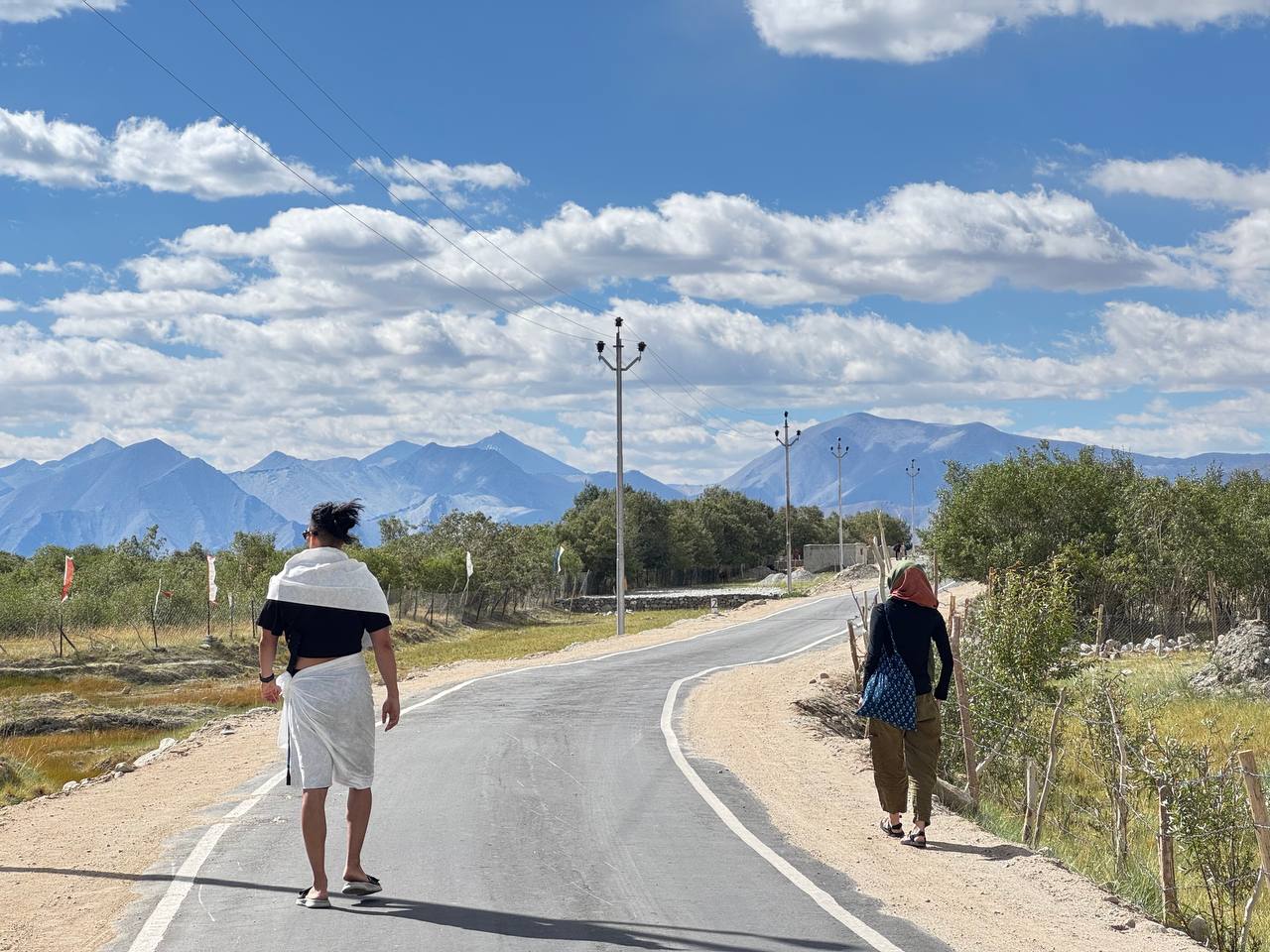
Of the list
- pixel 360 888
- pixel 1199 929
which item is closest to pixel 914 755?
pixel 1199 929

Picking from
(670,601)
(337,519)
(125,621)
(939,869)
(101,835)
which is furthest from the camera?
(670,601)

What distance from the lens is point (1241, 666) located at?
91.9 feet

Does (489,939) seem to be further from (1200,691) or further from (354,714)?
(1200,691)

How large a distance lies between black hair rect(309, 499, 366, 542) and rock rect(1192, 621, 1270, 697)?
80.3ft

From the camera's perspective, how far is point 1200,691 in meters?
27.5

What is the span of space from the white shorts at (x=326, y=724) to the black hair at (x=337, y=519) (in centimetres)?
70

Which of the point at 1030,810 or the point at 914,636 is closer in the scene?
the point at 914,636

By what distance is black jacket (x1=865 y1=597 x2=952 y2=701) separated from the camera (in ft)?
29.6

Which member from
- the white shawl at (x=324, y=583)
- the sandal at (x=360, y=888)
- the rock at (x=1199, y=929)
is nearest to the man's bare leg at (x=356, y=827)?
the sandal at (x=360, y=888)

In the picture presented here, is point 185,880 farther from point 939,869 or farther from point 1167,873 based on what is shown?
point 1167,873

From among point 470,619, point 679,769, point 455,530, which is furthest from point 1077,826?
point 455,530

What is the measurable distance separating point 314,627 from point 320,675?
271 millimetres

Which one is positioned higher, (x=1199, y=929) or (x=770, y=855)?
(x=770, y=855)

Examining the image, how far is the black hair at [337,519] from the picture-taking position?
716cm
